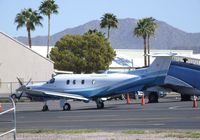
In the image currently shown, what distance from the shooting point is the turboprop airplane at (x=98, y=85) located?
37406 mm

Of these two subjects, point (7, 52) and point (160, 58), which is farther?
point (7, 52)

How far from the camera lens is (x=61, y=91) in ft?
127

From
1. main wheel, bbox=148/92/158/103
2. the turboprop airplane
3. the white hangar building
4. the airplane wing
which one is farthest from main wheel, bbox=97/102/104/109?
the white hangar building

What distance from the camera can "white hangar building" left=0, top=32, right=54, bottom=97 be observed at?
73562 millimetres

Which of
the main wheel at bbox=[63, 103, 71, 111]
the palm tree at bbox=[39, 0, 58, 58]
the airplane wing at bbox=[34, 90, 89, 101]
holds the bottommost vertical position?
the main wheel at bbox=[63, 103, 71, 111]

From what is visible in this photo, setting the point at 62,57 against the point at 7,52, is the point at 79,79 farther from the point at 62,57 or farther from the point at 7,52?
the point at 62,57

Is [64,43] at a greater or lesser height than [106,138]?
greater

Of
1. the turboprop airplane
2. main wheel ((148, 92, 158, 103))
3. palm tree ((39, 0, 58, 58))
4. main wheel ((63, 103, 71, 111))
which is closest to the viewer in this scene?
main wheel ((63, 103, 71, 111))

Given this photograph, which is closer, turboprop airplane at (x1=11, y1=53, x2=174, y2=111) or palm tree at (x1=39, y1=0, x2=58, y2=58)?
turboprop airplane at (x1=11, y1=53, x2=174, y2=111)

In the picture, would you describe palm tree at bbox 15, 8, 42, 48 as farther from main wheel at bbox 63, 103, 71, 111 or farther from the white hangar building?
main wheel at bbox 63, 103, 71, 111

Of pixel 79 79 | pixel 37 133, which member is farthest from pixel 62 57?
pixel 37 133

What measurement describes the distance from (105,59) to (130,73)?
52.4m

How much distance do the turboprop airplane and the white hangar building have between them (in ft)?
114

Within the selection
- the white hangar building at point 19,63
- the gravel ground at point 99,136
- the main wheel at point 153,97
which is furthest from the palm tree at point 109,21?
the gravel ground at point 99,136
